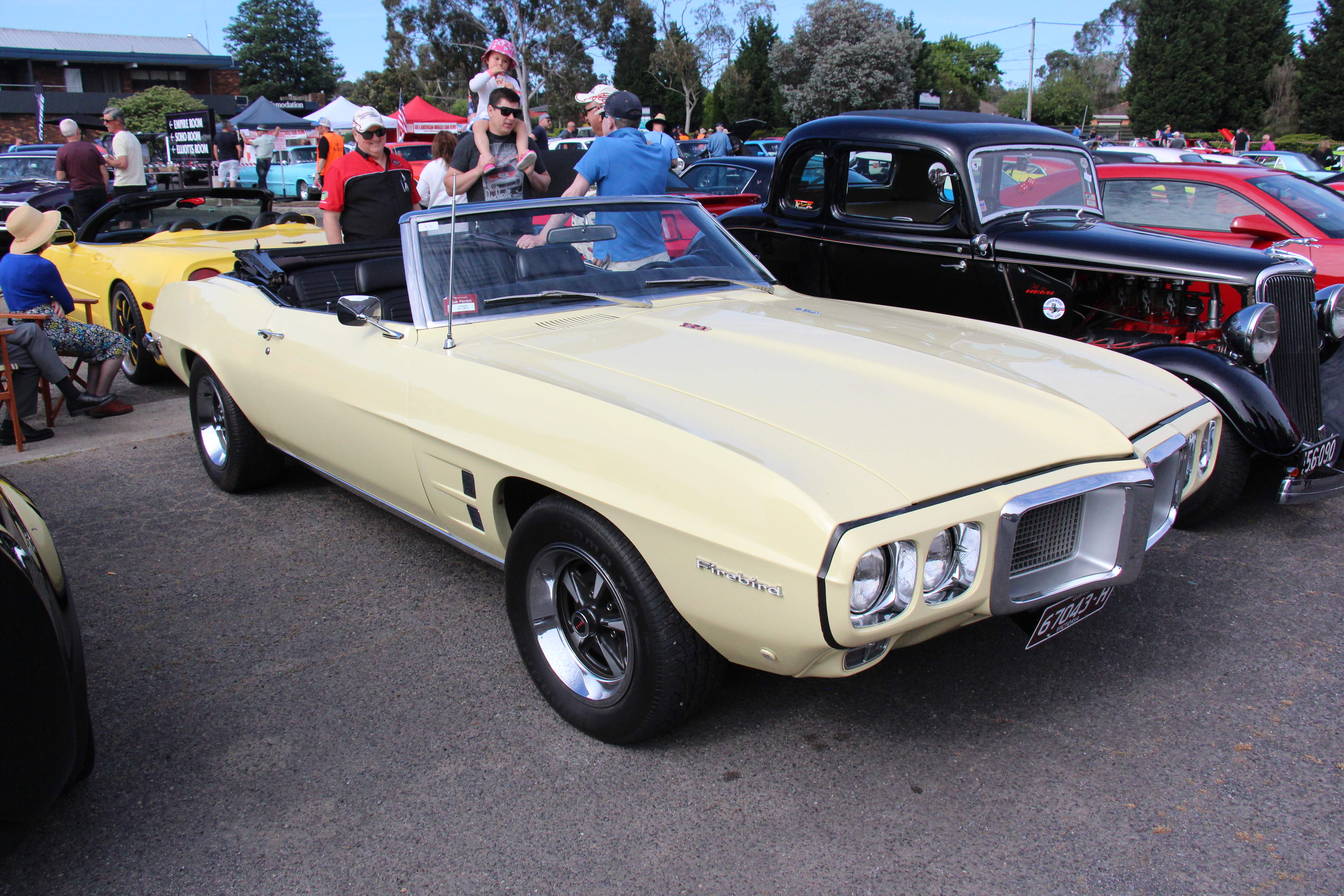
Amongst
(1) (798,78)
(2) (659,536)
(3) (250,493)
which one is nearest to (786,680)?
(2) (659,536)

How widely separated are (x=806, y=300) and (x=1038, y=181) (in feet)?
7.78

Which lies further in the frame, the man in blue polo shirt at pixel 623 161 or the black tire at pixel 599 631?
the man in blue polo shirt at pixel 623 161

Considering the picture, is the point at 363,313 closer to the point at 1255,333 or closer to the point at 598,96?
the point at 598,96

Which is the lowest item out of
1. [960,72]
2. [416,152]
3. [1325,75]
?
[416,152]

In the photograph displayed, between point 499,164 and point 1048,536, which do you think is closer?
point 1048,536

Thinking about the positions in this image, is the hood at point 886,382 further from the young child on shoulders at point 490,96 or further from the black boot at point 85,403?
the black boot at point 85,403

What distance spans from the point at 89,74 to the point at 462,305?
60.9 meters

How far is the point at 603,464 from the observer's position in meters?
2.38

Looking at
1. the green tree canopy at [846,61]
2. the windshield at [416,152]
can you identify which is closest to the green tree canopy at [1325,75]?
the green tree canopy at [846,61]

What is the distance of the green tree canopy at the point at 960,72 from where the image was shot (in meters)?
55.4

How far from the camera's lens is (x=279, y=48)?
77.4 metres

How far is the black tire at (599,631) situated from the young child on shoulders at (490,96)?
347 cm

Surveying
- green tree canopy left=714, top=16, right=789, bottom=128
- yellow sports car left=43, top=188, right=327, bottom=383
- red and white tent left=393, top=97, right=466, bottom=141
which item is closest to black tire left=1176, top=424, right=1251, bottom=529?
yellow sports car left=43, top=188, right=327, bottom=383

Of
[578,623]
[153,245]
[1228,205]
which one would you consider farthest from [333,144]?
[578,623]
